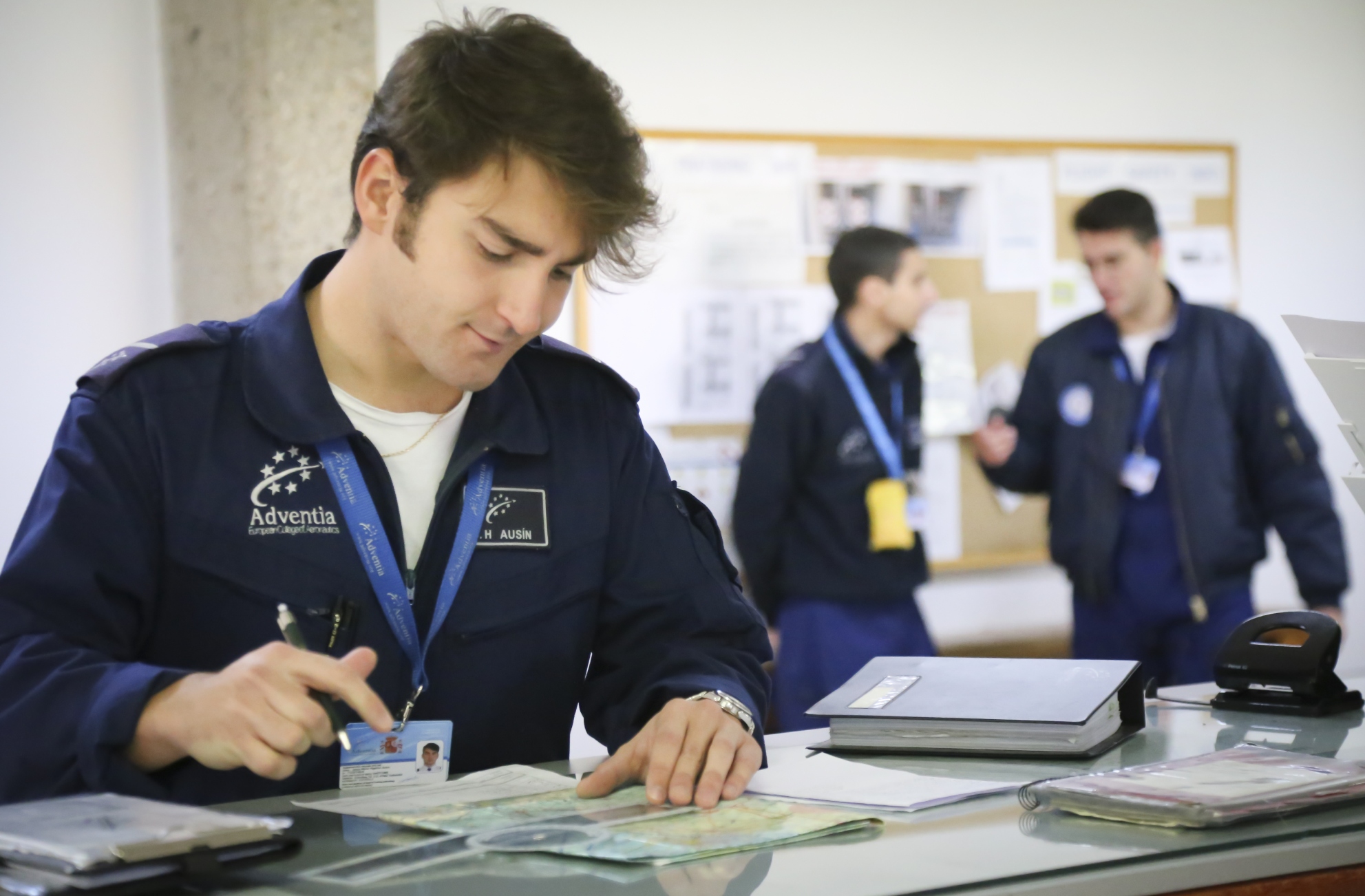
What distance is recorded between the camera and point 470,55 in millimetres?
1544

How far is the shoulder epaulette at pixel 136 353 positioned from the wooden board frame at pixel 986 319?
309 centimetres

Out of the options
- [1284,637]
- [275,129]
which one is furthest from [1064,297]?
[1284,637]

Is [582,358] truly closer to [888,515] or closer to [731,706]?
[731,706]

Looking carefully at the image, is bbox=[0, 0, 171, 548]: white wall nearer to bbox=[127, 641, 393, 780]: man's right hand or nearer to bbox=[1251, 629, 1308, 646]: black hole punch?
bbox=[127, 641, 393, 780]: man's right hand

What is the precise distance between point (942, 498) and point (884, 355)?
2.61 feet

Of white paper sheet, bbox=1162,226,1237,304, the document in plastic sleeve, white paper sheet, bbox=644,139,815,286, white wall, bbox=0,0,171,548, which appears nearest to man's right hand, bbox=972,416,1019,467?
white paper sheet, bbox=644,139,815,286

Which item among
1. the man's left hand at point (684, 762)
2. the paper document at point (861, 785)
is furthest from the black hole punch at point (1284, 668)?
the man's left hand at point (684, 762)

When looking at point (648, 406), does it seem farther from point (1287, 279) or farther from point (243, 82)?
point (1287, 279)

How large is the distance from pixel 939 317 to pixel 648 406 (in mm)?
1109

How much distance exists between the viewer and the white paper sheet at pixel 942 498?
4.59 meters

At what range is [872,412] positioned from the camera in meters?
3.89

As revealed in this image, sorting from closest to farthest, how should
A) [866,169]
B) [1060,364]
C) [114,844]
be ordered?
[114,844], [1060,364], [866,169]

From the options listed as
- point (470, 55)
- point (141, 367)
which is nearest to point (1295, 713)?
point (470, 55)

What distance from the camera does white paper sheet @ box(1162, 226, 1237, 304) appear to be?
498cm
